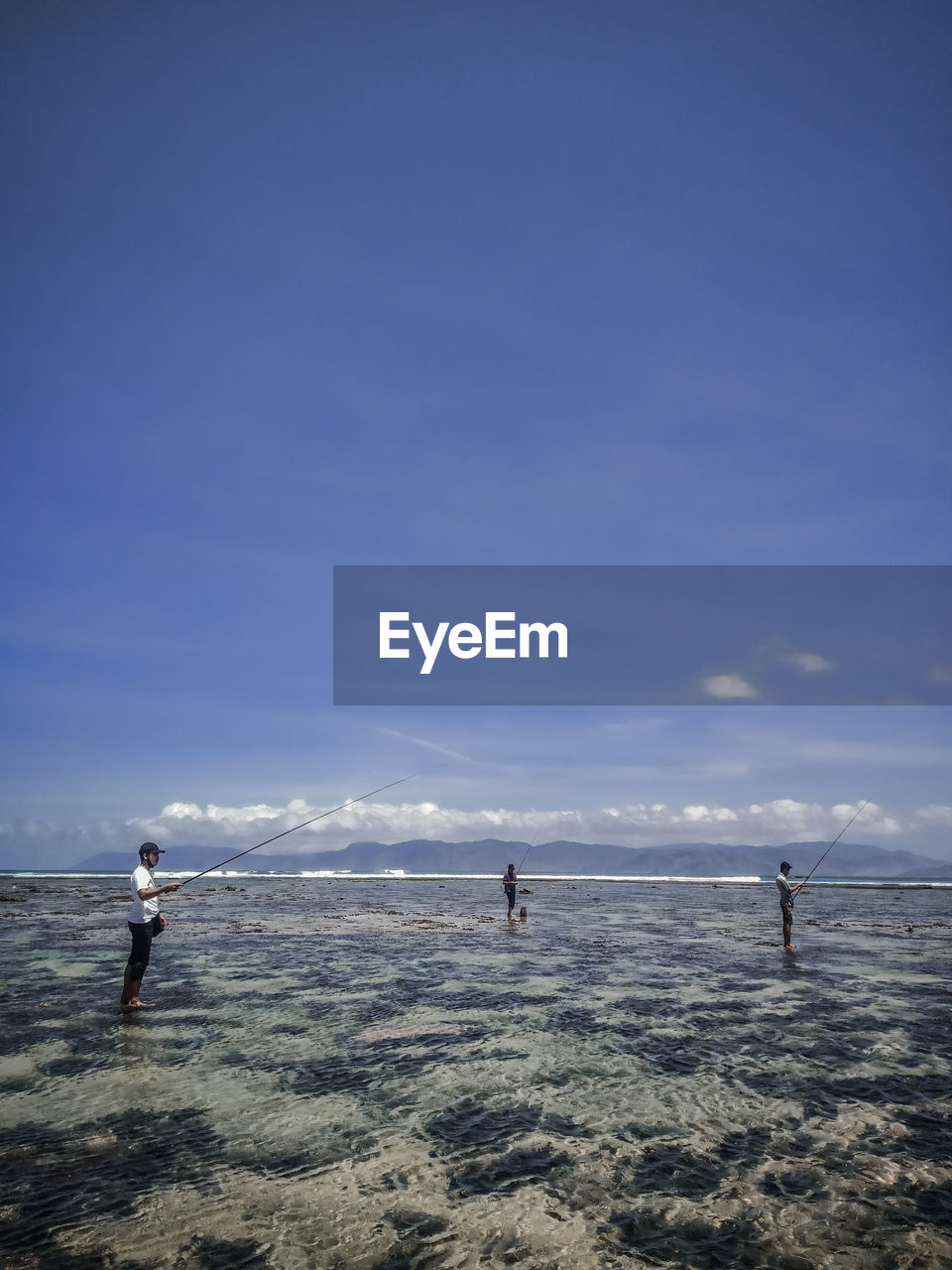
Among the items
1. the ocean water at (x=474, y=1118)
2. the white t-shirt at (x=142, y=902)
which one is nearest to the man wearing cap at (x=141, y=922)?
the white t-shirt at (x=142, y=902)

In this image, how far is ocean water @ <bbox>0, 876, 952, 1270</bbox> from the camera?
6.31m

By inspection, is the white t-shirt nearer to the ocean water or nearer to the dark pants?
the dark pants

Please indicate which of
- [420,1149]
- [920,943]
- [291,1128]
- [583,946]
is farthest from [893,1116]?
[920,943]

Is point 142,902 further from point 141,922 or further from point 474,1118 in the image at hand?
point 474,1118

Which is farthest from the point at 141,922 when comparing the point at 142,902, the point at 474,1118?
the point at 474,1118

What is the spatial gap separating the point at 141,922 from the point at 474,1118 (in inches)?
351

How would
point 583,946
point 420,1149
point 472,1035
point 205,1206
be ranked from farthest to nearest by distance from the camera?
point 583,946, point 472,1035, point 420,1149, point 205,1206

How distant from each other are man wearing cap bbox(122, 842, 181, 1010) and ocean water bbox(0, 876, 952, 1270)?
533 millimetres

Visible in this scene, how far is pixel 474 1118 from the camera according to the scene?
9.18m

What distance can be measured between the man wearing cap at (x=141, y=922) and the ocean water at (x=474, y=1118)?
0.53m

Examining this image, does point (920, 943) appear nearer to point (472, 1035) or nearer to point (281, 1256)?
point (472, 1035)

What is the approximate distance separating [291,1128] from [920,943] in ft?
97.1

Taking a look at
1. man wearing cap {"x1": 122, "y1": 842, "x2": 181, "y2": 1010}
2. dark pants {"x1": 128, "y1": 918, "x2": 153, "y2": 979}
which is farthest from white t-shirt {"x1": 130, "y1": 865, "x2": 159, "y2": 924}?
dark pants {"x1": 128, "y1": 918, "x2": 153, "y2": 979}

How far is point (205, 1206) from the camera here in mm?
6770
